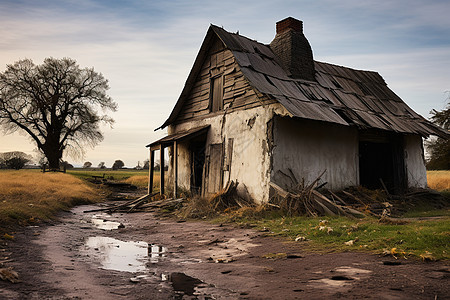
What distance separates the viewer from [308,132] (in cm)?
1214

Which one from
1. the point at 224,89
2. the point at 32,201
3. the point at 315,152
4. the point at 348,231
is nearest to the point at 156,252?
the point at 348,231

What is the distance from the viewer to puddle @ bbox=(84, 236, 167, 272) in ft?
18.7

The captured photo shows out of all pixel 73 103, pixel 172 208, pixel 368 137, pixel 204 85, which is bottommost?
pixel 172 208

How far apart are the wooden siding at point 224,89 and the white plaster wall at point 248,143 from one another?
0.37m

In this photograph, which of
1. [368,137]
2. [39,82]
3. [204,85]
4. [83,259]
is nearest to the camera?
[83,259]

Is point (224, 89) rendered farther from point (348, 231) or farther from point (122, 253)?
point (122, 253)

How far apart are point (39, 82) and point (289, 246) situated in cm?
3139

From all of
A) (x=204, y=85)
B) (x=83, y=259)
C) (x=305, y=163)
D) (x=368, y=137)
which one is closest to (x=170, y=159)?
(x=204, y=85)

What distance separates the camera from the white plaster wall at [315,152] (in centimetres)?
1141

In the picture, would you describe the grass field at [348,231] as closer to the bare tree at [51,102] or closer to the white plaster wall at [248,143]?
the white plaster wall at [248,143]

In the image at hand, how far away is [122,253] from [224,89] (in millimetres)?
8623

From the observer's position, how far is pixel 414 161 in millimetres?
15617

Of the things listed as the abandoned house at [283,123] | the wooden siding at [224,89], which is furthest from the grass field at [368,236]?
the wooden siding at [224,89]

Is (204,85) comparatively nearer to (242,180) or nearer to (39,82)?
(242,180)
